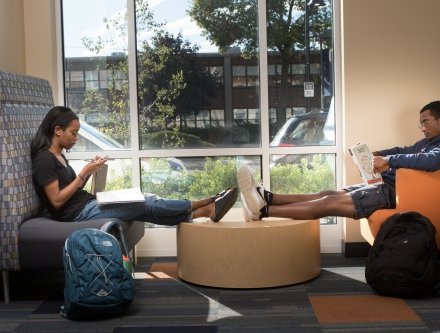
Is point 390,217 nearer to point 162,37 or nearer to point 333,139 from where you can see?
point 333,139

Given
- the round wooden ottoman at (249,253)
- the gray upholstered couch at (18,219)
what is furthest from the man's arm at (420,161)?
the gray upholstered couch at (18,219)

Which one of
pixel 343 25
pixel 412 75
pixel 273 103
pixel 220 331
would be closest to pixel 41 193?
pixel 220 331

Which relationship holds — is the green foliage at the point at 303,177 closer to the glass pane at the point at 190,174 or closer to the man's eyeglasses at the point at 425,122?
the glass pane at the point at 190,174

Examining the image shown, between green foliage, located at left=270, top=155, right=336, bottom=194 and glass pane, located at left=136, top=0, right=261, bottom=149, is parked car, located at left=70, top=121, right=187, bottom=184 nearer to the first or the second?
glass pane, located at left=136, top=0, right=261, bottom=149

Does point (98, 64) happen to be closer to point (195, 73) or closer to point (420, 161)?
point (195, 73)

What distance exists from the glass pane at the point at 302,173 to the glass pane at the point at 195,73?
297mm

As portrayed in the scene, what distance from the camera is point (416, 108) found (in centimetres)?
538

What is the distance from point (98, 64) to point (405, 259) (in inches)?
119

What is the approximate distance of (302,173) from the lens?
5656 millimetres

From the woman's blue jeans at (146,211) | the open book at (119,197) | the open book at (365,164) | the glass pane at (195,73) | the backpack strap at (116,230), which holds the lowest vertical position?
the backpack strap at (116,230)

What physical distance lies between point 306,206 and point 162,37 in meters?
→ 1.95

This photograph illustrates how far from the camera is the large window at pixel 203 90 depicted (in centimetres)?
559

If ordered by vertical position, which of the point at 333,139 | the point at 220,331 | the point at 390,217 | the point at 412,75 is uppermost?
the point at 412,75

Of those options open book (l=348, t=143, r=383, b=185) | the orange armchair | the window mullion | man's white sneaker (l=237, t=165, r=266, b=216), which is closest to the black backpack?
the orange armchair
